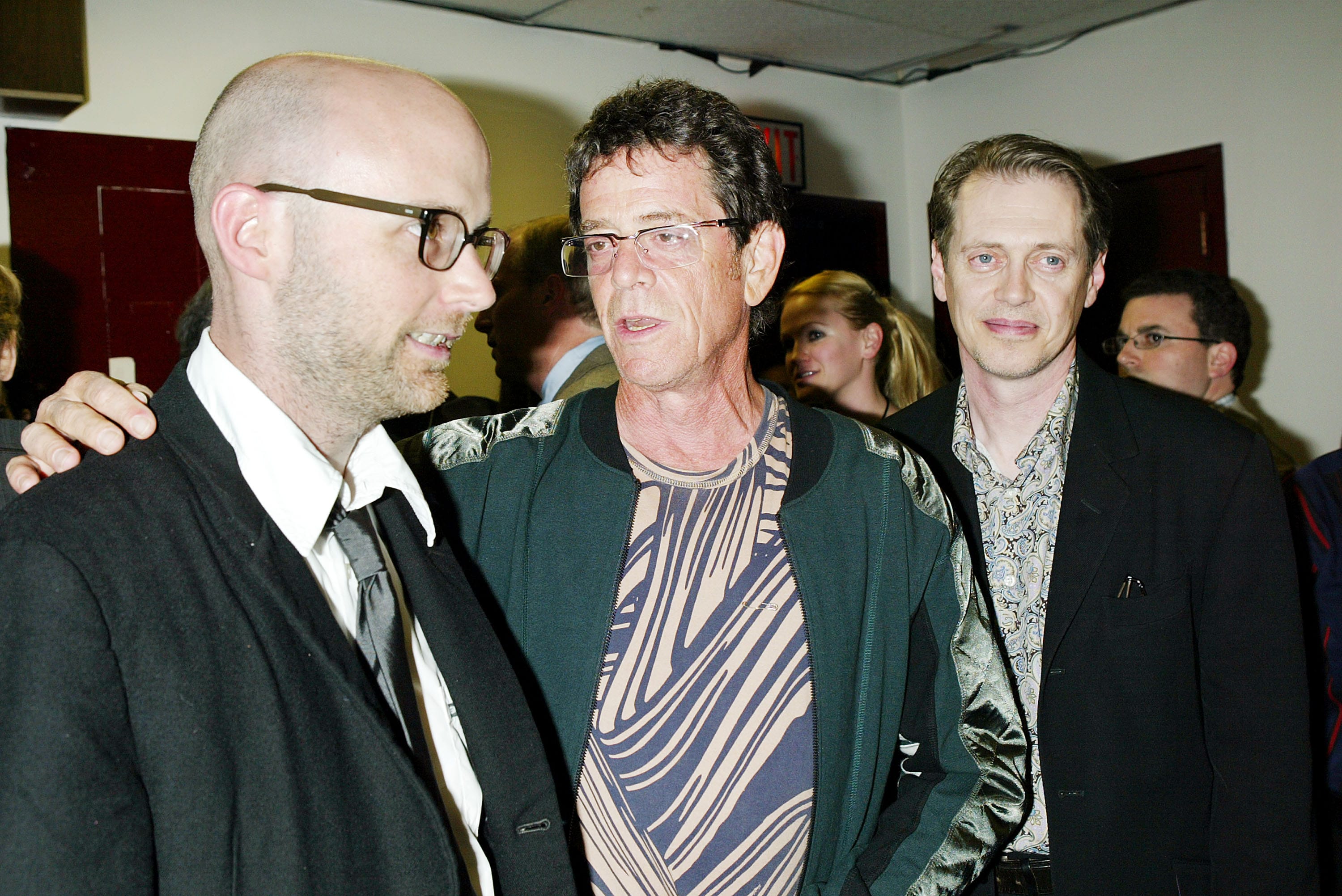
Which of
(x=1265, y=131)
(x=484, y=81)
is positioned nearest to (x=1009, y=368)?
(x=484, y=81)

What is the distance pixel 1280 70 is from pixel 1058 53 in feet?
3.81

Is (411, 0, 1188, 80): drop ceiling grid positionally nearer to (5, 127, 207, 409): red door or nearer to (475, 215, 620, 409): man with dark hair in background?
(5, 127, 207, 409): red door

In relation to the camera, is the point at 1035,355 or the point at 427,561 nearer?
the point at 427,561

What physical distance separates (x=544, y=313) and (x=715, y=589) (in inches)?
61.3

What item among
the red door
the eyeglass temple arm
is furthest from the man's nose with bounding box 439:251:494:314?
the red door

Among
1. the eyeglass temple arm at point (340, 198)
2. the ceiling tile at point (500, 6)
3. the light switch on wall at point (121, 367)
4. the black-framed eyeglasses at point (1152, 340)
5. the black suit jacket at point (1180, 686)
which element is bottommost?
the black suit jacket at point (1180, 686)

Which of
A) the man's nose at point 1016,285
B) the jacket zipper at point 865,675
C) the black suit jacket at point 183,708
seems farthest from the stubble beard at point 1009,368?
the black suit jacket at point 183,708

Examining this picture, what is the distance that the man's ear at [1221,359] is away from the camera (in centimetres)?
363

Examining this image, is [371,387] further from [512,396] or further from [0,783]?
[512,396]

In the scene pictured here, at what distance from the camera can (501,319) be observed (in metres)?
3.07

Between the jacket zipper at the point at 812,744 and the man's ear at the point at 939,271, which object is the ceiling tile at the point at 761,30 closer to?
the man's ear at the point at 939,271

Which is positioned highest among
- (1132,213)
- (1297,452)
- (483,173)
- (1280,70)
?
(1280,70)

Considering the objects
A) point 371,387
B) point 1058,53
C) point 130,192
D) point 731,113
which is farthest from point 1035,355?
point 1058,53

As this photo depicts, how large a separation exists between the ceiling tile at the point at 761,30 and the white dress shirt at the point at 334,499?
382 centimetres
